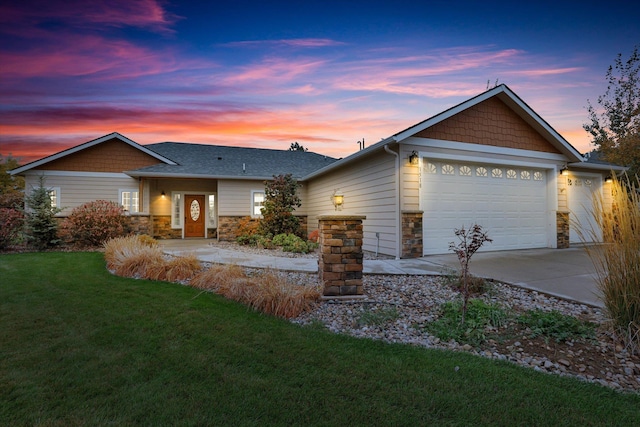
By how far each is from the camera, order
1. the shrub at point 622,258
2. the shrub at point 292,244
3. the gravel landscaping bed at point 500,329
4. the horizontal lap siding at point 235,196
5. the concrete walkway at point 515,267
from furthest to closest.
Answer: the horizontal lap siding at point 235,196, the shrub at point 292,244, the concrete walkway at point 515,267, the shrub at point 622,258, the gravel landscaping bed at point 500,329

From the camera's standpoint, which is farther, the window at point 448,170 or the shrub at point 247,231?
the shrub at point 247,231

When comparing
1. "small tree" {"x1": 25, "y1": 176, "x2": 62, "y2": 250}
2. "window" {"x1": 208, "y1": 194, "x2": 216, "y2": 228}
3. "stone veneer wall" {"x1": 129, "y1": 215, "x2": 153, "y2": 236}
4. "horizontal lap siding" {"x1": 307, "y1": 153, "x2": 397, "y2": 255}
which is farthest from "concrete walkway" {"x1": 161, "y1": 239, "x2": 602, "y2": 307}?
"window" {"x1": 208, "y1": 194, "x2": 216, "y2": 228}

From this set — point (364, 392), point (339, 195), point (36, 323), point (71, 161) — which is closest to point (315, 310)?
point (364, 392)

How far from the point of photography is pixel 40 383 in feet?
7.10

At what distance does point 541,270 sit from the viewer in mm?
6035

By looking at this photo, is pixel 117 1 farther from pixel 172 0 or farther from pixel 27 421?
pixel 27 421

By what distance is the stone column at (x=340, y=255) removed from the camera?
4.18 m

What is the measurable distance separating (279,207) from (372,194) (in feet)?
12.4

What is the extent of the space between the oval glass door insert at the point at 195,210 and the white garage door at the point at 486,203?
1056 cm

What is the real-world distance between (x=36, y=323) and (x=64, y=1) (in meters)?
5.92

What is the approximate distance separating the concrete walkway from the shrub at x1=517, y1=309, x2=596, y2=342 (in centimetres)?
99

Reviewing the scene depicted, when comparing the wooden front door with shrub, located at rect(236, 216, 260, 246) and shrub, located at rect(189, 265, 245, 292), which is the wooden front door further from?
shrub, located at rect(189, 265, 245, 292)

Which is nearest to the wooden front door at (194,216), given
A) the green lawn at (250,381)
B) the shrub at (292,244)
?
the shrub at (292,244)

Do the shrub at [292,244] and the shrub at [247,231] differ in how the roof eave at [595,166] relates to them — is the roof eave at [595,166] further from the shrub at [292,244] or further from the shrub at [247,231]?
the shrub at [247,231]
